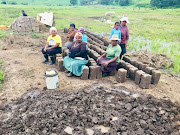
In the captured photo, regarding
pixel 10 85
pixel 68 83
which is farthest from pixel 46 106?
pixel 10 85

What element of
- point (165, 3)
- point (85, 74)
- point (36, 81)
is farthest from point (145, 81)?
point (165, 3)

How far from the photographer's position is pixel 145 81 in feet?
15.5

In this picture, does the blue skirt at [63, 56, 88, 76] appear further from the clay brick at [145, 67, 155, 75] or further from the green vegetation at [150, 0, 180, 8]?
the green vegetation at [150, 0, 180, 8]

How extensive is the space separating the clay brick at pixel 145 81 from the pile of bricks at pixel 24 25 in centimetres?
806

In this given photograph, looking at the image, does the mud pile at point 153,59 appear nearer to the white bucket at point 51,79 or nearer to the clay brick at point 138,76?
the clay brick at point 138,76

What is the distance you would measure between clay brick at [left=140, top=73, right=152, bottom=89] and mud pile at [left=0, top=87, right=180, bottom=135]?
1.60ft

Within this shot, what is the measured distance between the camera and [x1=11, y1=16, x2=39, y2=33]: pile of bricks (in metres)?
10.1

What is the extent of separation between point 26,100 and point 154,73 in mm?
3544

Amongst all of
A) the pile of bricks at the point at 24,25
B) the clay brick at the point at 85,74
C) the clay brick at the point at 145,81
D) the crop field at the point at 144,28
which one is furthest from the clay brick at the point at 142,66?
the pile of bricks at the point at 24,25

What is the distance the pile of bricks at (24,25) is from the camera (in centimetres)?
1010

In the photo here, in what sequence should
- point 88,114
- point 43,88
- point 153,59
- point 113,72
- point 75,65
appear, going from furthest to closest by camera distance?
point 153,59 → point 113,72 → point 75,65 → point 43,88 → point 88,114

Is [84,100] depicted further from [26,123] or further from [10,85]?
[10,85]

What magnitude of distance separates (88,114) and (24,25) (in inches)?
331

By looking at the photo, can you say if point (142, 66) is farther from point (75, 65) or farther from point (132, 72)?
point (75, 65)
